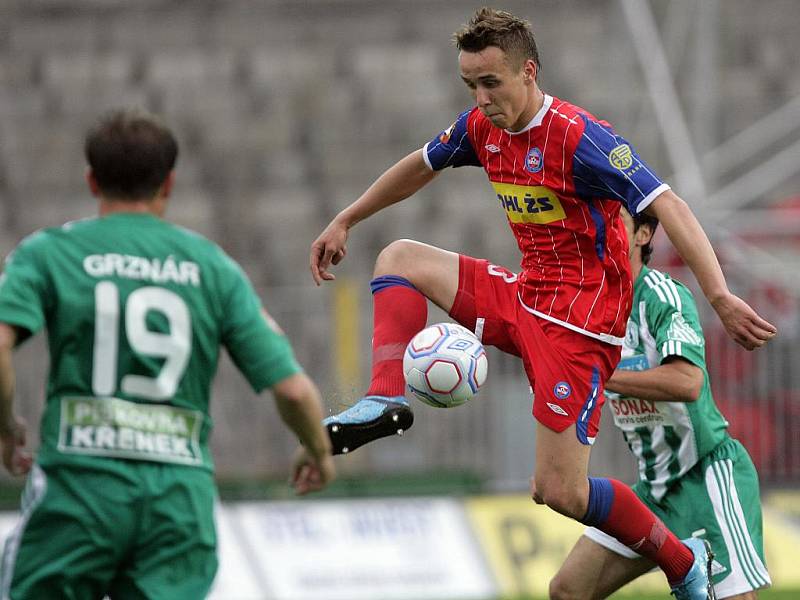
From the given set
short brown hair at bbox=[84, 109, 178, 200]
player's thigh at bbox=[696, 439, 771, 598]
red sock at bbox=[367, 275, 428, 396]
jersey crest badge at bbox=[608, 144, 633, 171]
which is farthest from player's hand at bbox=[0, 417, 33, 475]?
player's thigh at bbox=[696, 439, 771, 598]

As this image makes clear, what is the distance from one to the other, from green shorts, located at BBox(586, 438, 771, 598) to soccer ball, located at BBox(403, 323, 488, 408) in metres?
1.07

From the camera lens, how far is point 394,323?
594 cm

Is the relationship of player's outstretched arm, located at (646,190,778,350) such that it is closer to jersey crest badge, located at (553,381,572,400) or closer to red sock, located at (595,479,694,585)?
jersey crest badge, located at (553,381,572,400)

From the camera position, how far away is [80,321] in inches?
157

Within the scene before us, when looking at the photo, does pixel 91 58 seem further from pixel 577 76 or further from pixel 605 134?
pixel 605 134

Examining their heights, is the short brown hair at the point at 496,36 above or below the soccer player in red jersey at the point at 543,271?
above

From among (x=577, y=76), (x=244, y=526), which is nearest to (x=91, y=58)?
(x=577, y=76)

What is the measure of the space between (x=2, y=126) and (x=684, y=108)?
8229 mm

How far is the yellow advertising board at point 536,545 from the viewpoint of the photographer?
408 inches

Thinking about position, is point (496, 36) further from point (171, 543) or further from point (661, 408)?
point (171, 543)

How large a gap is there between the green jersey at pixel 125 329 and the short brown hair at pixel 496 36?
71.4 inches

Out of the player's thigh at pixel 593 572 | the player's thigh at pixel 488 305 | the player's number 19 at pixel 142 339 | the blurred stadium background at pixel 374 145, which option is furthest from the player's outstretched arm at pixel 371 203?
the blurred stadium background at pixel 374 145

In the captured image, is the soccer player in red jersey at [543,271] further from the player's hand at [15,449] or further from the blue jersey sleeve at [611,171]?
the player's hand at [15,449]

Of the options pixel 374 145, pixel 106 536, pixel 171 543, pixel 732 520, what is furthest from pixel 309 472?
pixel 374 145
